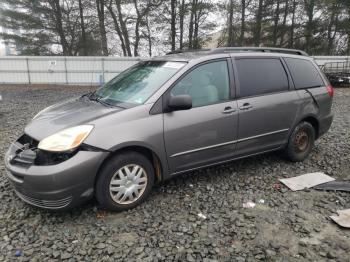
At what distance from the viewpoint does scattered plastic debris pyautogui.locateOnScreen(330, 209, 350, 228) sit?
121 inches

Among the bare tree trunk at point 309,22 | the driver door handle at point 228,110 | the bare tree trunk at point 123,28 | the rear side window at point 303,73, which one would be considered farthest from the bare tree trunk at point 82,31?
the driver door handle at point 228,110

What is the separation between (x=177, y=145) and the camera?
3.46m

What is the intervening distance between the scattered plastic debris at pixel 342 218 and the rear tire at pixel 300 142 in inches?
55.2

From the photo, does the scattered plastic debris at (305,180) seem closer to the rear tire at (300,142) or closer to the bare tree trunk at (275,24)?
the rear tire at (300,142)

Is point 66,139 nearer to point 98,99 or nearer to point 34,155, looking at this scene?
point 34,155

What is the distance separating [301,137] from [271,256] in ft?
8.50

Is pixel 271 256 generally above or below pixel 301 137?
below

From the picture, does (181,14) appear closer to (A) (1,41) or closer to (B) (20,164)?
(A) (1,41)

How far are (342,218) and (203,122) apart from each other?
188 centimetres

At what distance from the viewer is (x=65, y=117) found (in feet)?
11.0

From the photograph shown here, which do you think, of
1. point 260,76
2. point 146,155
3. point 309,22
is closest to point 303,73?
point 260,76

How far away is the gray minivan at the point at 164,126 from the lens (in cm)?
294

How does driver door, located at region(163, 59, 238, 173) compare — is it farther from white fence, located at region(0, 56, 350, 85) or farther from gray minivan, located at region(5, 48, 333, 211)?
white fence, located at region(0, 56, 350, 85)

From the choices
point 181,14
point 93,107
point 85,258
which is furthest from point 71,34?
point 85,258
